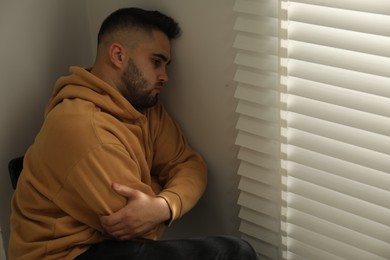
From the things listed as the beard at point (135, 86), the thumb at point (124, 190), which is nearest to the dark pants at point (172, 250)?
the thumb at point (124, 190)

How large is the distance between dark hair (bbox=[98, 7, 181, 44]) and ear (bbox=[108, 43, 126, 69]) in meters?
0.05

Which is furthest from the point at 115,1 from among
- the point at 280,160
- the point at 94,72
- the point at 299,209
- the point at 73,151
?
the point at 299,209

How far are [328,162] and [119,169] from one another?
49 centimetres

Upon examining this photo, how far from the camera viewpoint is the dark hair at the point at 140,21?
4.68ft

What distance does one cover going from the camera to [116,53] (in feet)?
4.67

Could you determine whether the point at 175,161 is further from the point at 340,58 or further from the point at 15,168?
the point at 340,58

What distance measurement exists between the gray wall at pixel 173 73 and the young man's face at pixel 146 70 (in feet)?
0.22

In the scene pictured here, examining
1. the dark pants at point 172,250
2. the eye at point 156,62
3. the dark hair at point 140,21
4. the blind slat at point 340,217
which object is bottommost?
the dark pants at point 172,250

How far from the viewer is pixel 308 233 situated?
4.69ft

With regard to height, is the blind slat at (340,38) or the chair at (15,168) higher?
the blind slat at (340,38)

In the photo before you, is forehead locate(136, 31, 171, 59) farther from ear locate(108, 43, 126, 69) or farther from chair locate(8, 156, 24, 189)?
chair locate(8, 156, 24, 189)

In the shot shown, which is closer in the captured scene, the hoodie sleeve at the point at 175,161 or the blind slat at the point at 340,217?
the blind slat at the point at 340,217

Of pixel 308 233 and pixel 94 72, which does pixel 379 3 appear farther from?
pixel 94 72

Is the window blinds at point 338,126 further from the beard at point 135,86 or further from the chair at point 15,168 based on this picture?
the chair at point 15,168
